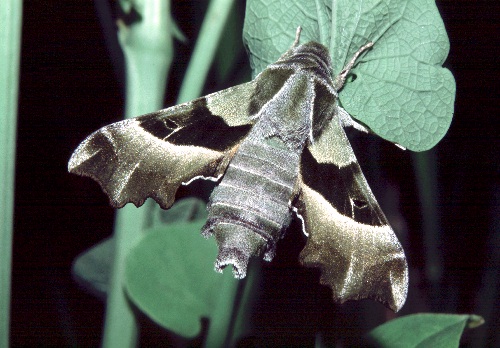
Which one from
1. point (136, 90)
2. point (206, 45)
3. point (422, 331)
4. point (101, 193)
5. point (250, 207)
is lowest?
point (101, 193)

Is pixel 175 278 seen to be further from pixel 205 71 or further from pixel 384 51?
pixel 384 51

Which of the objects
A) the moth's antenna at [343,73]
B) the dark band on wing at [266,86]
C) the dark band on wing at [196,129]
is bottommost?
the dark band on wing at [196,129]

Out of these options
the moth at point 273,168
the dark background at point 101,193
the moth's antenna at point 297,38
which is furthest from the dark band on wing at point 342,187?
the dark background at point 101,193

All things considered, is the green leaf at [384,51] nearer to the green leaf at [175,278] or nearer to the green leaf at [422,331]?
the green leaf at [422,331]

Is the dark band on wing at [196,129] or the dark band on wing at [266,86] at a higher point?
the dark band on wing at [266,86]

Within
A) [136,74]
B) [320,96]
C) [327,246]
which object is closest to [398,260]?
[327,246]

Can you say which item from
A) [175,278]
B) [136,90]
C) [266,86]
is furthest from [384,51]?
[175,278]

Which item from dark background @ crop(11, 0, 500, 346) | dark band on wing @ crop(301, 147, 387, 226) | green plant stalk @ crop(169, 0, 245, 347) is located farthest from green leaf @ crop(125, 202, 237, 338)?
dark band on wing @ crop(301, 147, 387, 226)
